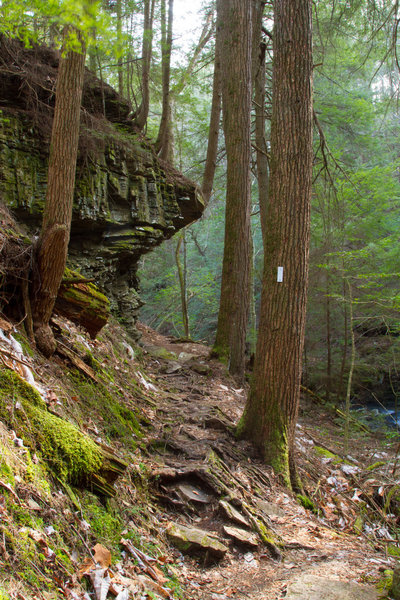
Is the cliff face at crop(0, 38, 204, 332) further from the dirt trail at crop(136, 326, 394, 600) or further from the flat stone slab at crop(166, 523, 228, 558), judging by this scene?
the flat stone slab at crop(166, 523, 228, 558)

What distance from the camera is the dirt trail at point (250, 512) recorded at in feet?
9.75

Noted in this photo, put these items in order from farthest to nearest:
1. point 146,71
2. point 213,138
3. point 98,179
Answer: point 213,138 < point 146,71 < point 98,179

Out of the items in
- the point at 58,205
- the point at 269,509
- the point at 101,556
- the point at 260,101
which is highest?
the point at 260,101

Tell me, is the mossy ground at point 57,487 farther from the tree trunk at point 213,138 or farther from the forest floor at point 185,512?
the tree trunk at point 213,138

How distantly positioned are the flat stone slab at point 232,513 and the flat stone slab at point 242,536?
0.08 metres

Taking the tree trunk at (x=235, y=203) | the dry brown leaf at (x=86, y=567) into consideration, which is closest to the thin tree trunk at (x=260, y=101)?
the tree trunk at (x=235, y=203)

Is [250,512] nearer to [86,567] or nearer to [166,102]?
[86,567]

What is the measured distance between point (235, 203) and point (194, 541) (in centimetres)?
682

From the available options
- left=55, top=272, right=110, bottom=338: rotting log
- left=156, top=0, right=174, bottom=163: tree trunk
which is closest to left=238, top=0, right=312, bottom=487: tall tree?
left=55, top=272, right=110, bottom=338: rotting log

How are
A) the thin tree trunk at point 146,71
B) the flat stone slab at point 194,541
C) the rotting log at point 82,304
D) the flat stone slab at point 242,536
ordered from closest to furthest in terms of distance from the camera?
the flat stone slab at point 194,541 < the flat stone slab at point 242,536 < the rotting log at point 82,304 < the thin tree trunk at point 146,71

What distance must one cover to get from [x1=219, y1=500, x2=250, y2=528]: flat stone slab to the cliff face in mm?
3443

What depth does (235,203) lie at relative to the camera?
342 inches

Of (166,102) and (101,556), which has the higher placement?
(166,102)

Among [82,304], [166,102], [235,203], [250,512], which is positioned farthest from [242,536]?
[166,102]
